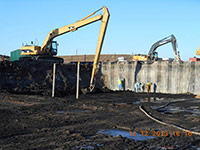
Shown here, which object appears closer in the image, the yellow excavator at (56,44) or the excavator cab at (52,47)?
the yellow excavator at (56,44)

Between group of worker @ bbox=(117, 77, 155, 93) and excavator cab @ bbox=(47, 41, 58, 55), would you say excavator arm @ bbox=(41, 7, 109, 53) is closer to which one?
excavator cab @ bbox=(47, 41, 58, 55)

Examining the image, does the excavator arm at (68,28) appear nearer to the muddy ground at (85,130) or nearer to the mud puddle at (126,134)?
the muddy ground at (85,130)

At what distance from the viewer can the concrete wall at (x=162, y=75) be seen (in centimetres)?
2216

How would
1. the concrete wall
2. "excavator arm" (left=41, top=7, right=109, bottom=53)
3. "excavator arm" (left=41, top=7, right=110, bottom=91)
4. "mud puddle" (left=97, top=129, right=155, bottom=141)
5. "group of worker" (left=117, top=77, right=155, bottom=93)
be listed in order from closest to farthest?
1. "mud puddle" (left=97, top=129, right=155, bottom=141)
2. "excavator arm" (left=41, top=7, right=110, bottom=91)
3. "excavator arm" (left=41, top=7, right=109, bottom=53)
4. the concrete wall
5. "group of worker" (left=117, top=77, right=155, bottom=93)

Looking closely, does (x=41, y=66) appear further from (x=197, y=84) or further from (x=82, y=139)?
(x=82, y=139)

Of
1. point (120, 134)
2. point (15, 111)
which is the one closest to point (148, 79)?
point (15, 111)

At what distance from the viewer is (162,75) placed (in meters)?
23.6

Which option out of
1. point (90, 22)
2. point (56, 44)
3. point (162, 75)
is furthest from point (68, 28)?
point (162, 75)

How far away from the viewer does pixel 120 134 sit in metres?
7.35

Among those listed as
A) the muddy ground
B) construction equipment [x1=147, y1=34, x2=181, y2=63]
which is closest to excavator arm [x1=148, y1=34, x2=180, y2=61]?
construction equipment [x1=147, y1=34, x2=181, y2=63]

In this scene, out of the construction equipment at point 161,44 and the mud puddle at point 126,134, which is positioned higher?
the construction equipment at point 161,44

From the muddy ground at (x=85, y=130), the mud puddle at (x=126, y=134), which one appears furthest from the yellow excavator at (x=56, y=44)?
the mud puddle at (x=126, y=134)

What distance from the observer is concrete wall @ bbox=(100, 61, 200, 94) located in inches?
872

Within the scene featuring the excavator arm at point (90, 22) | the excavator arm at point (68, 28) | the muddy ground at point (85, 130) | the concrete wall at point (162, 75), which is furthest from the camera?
the concrete wall at point (162, 75)
